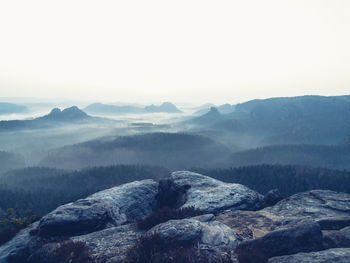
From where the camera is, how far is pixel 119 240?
21000 mm

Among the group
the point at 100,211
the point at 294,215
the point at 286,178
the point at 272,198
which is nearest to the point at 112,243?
the point at 100,211

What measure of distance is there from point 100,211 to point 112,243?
26.5ft

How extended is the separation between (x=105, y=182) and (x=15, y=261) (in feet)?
450

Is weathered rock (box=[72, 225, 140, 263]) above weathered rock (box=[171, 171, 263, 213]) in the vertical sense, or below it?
above

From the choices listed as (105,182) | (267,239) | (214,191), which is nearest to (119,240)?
(267,239)

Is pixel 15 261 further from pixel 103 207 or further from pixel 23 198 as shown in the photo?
pixel 23 198

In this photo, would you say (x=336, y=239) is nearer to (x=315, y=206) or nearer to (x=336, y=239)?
(x=336, y=239)

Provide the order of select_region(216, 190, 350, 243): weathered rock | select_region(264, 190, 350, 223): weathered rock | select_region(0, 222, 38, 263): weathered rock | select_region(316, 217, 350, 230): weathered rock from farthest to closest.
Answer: select_region(264, 190, 350, 223): weathered rock, select_region(0, 222, 38, 263): weathered rock, select_region(216, 190, 350, 243): weathered rock, select_region(316, 217, 350, 230): weathered rock

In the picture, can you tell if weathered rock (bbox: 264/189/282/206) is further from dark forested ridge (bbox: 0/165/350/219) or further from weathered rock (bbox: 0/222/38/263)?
dark forested ridge (bbox: 0/165/350/219)

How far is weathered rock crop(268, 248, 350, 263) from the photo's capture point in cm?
1508

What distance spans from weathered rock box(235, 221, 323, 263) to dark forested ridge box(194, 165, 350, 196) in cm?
12202

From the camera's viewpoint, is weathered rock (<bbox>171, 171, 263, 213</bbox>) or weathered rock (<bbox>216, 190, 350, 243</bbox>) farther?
weathered rock (<bbox>171, 171, 263, 213</bbox>)

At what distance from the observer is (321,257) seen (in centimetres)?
1555

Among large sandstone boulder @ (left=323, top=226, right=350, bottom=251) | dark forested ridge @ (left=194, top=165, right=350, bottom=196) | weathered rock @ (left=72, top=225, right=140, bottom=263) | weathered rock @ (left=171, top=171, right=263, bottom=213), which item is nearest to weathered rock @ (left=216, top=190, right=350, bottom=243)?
large sandstone boulder @ (left=323, top=226, right=350, bottom=251)
